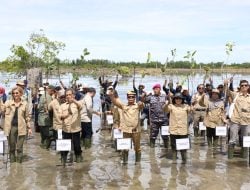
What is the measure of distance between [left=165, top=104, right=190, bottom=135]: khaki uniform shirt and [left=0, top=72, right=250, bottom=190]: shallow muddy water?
29.0 inches

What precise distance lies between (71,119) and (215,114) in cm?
381

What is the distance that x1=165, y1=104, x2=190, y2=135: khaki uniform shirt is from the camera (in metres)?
9.76

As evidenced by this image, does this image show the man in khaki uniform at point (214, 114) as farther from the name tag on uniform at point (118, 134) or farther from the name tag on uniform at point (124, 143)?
the name tag on uniform at point (124, 143)

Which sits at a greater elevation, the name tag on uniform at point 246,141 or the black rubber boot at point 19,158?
the name tag on uniform at point 246,141

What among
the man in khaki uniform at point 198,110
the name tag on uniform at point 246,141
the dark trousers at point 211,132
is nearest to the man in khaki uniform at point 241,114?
the name tag on uniform at point 246,141

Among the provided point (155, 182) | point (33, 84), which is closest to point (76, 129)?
point (155, 182)

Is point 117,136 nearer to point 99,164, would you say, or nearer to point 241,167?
point 99,164

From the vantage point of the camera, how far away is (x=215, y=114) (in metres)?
11.2

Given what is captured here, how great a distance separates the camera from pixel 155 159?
409 inches

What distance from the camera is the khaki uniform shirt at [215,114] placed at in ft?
36.6

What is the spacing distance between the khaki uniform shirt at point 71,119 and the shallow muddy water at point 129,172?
810 mm

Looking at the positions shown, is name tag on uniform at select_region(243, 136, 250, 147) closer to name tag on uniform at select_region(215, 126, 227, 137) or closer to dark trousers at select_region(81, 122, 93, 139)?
name tag on uniform at select_region(215, 126, 227, 137)

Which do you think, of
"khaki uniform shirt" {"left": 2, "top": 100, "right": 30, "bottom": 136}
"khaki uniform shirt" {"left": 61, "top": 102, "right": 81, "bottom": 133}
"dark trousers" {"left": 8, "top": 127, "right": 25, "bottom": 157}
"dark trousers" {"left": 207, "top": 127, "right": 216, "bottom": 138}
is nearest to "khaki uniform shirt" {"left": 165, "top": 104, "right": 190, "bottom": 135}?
"dark trousers" {"left": 207, "top": 127, "right": 216, "bottom": 138}

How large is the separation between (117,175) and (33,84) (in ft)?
45.8
